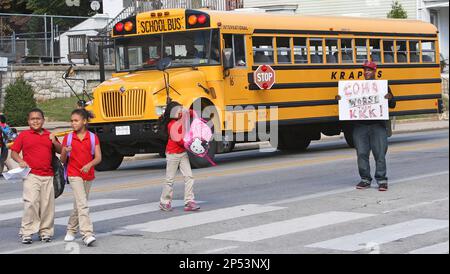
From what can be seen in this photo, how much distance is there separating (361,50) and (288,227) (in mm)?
11730

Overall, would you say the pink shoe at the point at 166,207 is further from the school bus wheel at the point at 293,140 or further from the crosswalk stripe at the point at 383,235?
the school bus wheel at the point at 293,140

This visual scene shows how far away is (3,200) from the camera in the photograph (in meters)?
14.0

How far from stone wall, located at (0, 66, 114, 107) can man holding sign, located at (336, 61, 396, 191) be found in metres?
18.0

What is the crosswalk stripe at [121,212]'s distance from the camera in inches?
457

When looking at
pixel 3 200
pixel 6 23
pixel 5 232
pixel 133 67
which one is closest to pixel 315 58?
pixel 133 67

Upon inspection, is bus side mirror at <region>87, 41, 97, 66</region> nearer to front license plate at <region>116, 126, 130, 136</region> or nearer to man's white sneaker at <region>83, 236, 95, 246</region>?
front license plate at <region>116, 126, 130, 136</region>

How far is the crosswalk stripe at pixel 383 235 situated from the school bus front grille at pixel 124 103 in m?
7.75

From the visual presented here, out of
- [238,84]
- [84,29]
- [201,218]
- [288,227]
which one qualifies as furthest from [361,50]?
[84,29]

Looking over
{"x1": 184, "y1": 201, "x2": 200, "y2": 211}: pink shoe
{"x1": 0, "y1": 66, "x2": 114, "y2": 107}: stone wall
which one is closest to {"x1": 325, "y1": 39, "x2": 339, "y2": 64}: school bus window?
{"x1": 184, "y1": 201, "x2": 200, "y2": 211}: pink shoe

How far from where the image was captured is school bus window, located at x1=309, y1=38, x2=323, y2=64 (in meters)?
20.2

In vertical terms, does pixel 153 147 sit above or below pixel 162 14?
below

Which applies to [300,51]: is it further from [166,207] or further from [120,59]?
[166,207]

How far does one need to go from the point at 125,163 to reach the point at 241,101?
3832 millimetres

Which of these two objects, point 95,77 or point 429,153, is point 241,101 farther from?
point 95,77
